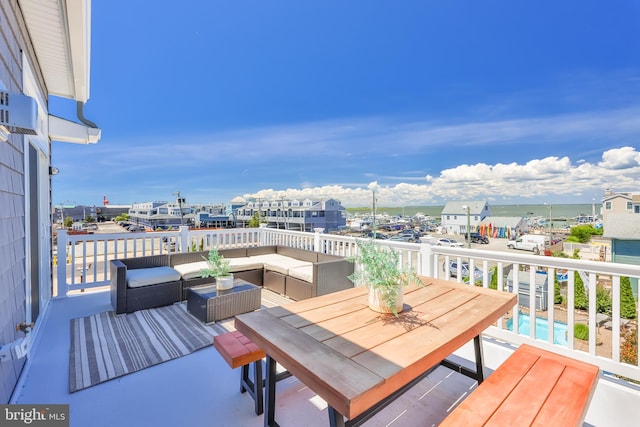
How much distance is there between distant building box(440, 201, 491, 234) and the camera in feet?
123

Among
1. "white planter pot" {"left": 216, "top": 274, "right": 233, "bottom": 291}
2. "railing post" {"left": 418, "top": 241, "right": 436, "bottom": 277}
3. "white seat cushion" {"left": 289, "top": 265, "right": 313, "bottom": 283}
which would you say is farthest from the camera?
"white seat cushion" {"left": 289, "top": 265, "right": 313, "bottom": 283}

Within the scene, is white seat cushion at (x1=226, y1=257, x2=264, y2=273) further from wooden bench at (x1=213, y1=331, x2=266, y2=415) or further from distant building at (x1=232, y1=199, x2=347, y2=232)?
distant building at (x1=232, y1=199, x2=347, y2=232)

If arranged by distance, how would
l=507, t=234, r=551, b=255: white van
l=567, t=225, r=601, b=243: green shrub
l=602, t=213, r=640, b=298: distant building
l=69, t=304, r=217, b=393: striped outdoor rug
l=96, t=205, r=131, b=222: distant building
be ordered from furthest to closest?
l=96, t=205, r=131, b=222: distant building < l=567, t=225, r=601, b=243: green shrub < l=507, t=234, r=551, b=255: white van < l=602, t=213, r=640, b=298: distant building < l=69, t=304, r=217, b=393: striped outdoor rug

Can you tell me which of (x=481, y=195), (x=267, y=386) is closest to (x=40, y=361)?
(x=267, y=386)

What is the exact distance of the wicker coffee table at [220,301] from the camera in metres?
3.27

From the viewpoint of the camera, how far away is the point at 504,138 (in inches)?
1156

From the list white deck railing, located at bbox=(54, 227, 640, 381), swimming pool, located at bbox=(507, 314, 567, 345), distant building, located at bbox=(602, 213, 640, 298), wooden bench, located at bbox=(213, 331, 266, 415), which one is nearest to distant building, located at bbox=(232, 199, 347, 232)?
distant building, located at bbox=(602, 213, 640, 298)

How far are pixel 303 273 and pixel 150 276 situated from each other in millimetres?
2045

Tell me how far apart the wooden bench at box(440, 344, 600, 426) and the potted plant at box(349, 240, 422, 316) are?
20.5 inches

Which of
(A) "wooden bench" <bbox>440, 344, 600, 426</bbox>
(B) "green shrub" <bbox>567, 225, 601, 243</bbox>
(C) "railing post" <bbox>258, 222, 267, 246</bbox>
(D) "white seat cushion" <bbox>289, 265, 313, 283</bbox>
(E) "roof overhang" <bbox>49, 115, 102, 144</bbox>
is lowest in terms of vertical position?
(B) "green shrub" <bbox>567, 225, 601, 243</bbox>

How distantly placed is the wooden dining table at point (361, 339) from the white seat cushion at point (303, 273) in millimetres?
2067

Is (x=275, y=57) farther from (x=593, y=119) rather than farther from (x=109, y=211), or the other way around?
(x=109, y=211)

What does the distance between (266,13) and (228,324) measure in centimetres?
778

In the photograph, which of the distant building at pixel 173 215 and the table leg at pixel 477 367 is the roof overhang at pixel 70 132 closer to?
the table leg at pixel 477 367
